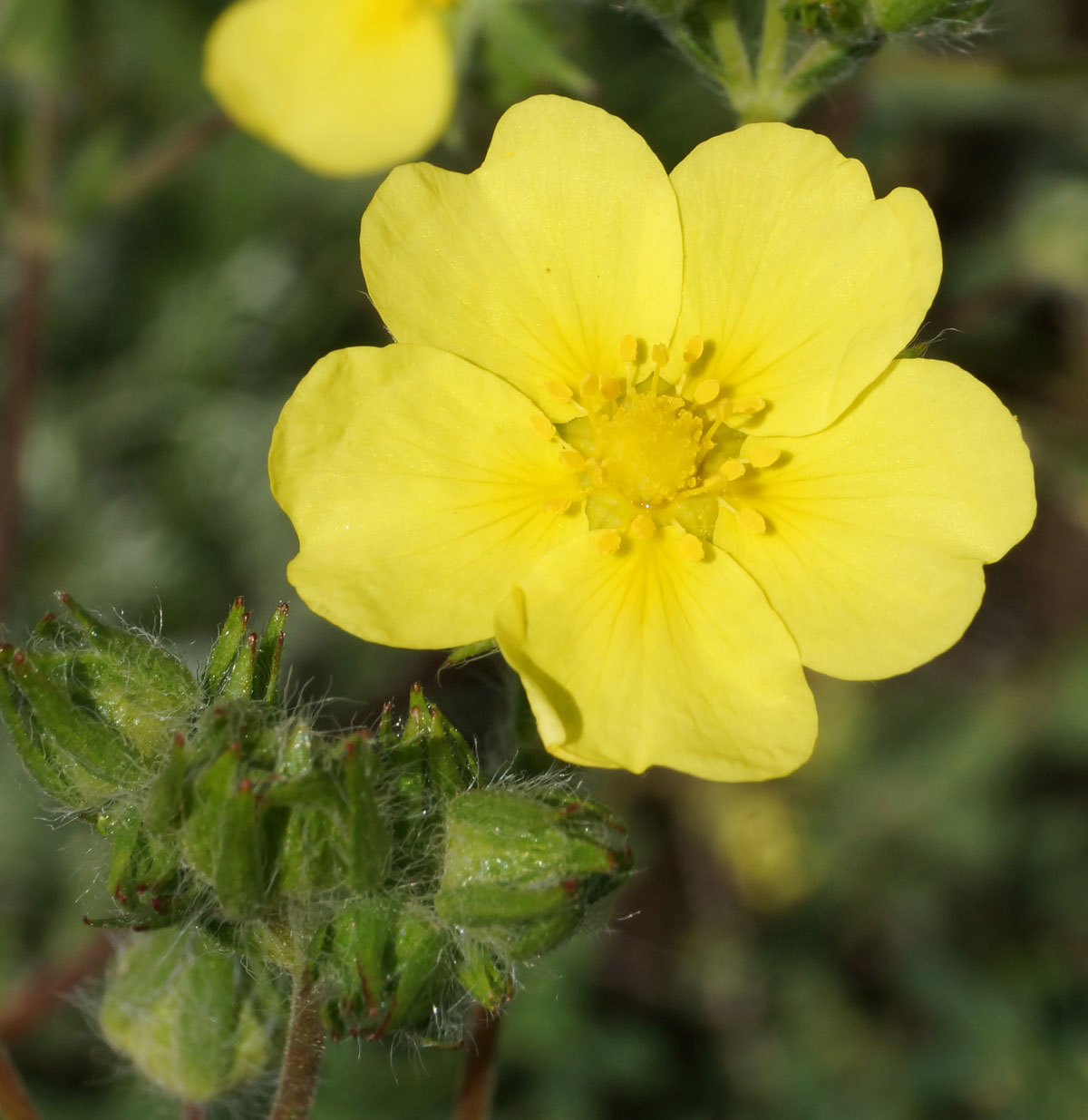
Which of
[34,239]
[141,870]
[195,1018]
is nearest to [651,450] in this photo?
[141,870]

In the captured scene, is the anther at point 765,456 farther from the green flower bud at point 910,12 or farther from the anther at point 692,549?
the green flower bud at point 910,12

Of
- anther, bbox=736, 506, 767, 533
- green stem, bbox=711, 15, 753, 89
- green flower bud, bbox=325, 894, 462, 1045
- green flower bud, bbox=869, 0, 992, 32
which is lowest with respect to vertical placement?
green flower bud, bbox=325, 894, 462, 1045

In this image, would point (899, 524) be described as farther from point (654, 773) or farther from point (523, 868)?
point (654, 773)

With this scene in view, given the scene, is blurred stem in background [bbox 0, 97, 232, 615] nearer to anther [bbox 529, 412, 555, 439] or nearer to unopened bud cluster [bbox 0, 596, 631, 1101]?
unopened bud cluster [bbox 0, 596, 631, 1101]

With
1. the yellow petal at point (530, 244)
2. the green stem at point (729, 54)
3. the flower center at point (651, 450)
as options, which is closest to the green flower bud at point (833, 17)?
the green stem at point (729, 54)

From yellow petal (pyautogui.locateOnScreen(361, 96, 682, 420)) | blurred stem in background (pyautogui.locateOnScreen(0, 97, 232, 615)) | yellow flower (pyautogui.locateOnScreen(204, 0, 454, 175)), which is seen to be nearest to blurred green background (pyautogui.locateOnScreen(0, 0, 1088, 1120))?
blurred stem in background (pyautogui.locateOnScreen(0, 97, 232, 615))
